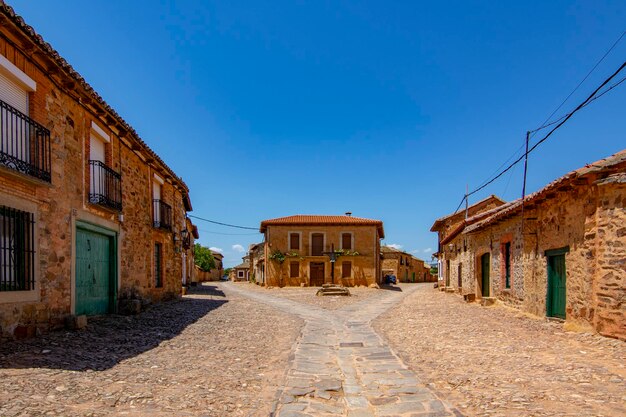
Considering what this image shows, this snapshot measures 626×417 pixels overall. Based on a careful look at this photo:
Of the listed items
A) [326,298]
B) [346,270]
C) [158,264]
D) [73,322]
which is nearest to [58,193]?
[73,322]

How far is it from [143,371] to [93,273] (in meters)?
4.90

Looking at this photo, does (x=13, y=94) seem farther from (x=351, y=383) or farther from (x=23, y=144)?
(x=351, y=383)

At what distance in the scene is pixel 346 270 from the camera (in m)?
31.5

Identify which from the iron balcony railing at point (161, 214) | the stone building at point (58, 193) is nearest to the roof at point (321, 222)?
the iron balcony railing at point (161, 214)

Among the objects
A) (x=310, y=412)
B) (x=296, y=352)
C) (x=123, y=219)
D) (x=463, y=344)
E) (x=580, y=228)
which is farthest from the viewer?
(x=123, y=219)

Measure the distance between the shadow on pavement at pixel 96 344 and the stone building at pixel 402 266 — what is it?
3704 cm

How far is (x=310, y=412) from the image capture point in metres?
4.25

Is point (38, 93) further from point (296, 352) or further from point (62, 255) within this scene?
point (296, 352)

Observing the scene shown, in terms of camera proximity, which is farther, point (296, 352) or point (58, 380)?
point (296, 352)

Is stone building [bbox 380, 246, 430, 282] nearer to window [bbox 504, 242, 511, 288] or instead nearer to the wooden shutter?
window [bbox 504, 242, 511, 288]

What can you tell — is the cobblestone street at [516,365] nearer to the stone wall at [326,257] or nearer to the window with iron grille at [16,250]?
the window with iron grille at [16,250]

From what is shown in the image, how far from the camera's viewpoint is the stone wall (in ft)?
103

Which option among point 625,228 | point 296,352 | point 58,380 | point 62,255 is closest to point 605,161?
point 625,228

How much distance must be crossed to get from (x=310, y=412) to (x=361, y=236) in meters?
28.0
